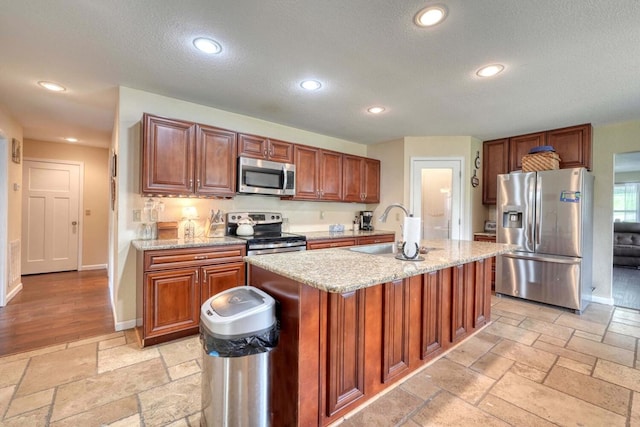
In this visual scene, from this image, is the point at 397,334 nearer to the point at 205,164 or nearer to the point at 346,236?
the point at 346,236

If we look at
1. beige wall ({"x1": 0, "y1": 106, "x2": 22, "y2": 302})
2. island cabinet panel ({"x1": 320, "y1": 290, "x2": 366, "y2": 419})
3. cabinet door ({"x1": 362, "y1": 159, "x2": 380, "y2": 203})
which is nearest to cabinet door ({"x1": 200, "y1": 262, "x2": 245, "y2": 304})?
island cabinet panel ({"x1": 320, "y1": 290, "x2": 366, "y2": 419})

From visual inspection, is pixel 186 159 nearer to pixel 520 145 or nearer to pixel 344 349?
pixel 344 349

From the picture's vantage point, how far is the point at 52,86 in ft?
9.29

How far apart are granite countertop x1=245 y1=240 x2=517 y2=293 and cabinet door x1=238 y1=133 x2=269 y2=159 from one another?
1.79 metres

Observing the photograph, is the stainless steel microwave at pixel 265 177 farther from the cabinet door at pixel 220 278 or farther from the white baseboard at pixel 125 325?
the white baseboard at pixel 125 325

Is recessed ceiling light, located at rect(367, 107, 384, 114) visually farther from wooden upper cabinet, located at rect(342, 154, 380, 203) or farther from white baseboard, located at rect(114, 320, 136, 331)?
white baseboard, located at rect(114, 320, 136, 331)

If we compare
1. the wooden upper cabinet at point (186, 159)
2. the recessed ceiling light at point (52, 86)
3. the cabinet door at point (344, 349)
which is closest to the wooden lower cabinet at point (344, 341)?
the cabinet door at point (344, 349)

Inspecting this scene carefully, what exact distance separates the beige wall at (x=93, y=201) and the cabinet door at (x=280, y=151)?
4.16 m

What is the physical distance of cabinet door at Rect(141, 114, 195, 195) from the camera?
8.88ft

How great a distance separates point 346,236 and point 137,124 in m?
2.75

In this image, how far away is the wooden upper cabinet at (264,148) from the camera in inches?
131

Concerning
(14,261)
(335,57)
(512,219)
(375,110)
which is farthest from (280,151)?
(14,261)

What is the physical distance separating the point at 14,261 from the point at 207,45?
166 inches

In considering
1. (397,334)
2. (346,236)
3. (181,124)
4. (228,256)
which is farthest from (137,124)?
(397,334)
